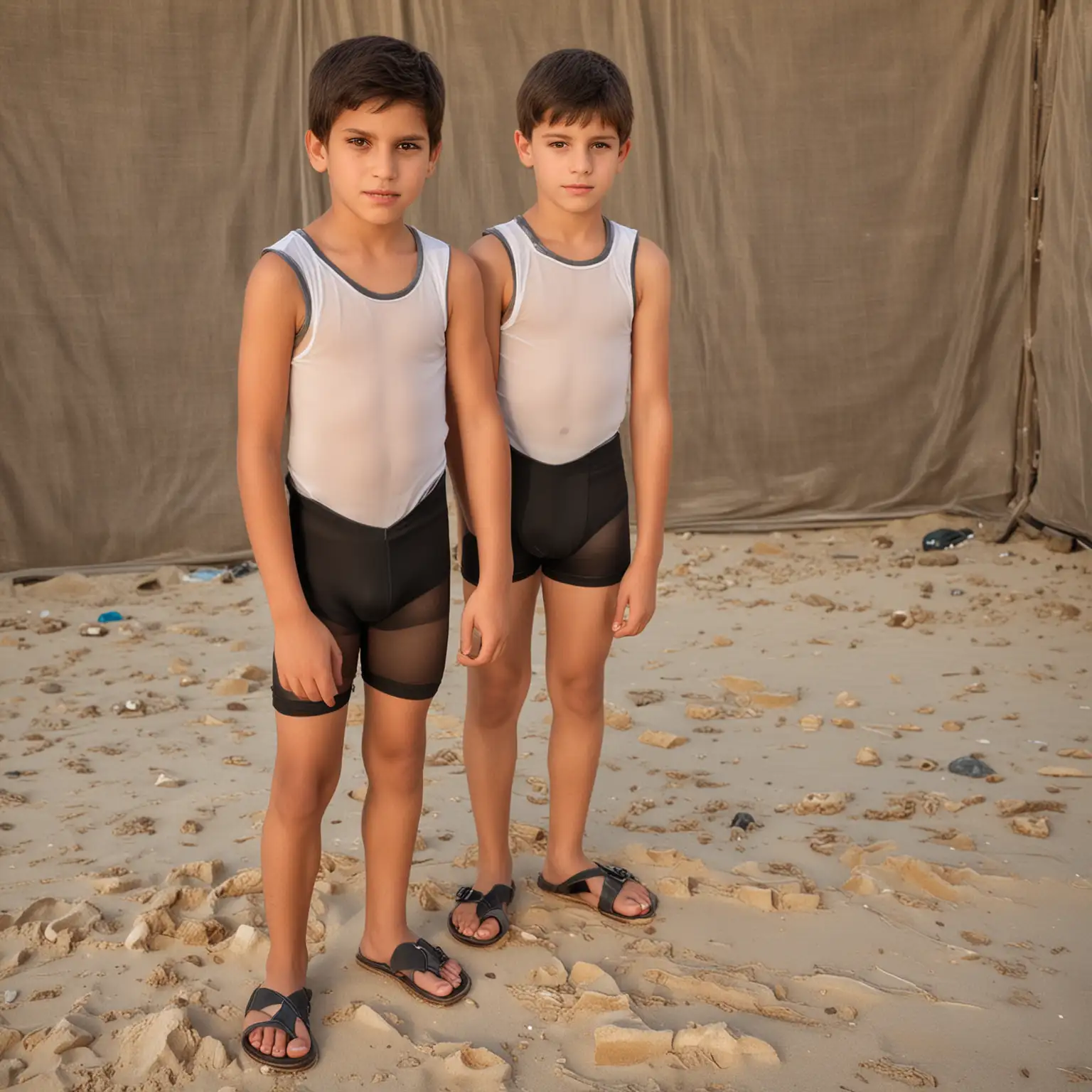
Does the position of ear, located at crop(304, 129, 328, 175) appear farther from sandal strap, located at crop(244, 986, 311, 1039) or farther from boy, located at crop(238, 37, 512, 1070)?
sandal strap, located at crop(244, 986, 311, 1039)

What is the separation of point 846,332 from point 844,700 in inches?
102

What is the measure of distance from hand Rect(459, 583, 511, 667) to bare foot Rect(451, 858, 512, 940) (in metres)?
0.59

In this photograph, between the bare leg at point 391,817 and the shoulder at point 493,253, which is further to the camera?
the shoulder at point 493,253

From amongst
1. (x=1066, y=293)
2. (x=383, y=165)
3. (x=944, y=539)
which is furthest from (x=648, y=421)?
(x=1066, y=293)

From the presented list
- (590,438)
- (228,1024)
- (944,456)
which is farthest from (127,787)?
(944,456)

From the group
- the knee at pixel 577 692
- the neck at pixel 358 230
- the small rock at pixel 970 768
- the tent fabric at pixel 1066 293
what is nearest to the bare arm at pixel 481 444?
the neck at pixel 358 230

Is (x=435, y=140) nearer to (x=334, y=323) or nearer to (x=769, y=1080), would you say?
(x=334, y=323)

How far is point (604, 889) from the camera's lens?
266 centimetres

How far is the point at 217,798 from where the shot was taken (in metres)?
3.29

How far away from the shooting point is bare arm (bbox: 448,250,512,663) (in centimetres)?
217

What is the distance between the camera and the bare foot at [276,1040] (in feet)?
6.97

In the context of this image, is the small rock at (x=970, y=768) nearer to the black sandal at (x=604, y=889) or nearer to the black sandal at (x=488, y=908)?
the black sandal at (x=604, y=889)

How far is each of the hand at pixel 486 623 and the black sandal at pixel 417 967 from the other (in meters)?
0.56

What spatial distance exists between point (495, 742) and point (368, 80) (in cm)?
129
